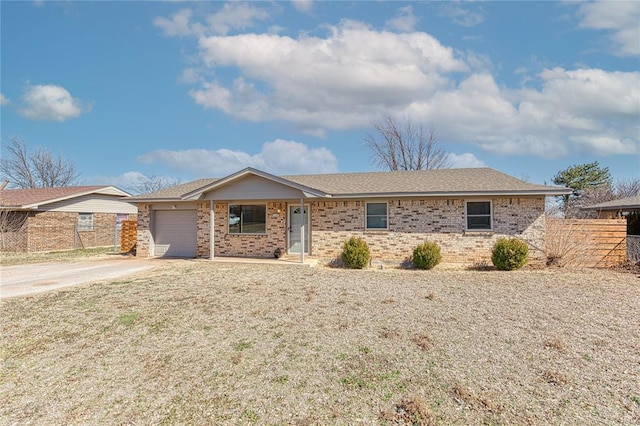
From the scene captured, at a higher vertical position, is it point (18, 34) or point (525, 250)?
point (18, 34)

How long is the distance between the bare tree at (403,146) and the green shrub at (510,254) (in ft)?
55.9

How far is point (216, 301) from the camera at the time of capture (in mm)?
6969

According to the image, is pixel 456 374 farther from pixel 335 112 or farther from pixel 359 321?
pixel 335 112

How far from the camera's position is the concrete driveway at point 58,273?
8.68 meters

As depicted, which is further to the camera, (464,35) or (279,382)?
(464,35)

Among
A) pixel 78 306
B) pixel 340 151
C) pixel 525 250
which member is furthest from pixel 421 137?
pixel 78 306

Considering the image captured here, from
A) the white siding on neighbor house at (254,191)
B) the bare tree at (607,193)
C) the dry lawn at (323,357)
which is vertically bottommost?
the dry lawn at (323,357)

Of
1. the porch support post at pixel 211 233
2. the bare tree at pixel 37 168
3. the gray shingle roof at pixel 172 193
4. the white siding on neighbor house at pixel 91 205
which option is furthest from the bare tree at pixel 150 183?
the porch support post at pixel 211 233

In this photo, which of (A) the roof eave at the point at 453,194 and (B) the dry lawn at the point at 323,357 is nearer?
(B) the dry lawn at the point at 323,357

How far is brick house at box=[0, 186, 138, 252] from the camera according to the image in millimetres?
17547

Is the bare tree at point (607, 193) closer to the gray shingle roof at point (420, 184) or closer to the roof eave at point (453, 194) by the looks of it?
the gray shingle roof at point (420, 184)

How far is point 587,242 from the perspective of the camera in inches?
446

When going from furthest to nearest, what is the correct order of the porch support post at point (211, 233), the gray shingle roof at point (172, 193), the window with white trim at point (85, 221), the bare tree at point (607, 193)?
the bare tree at point (607, 193), the window with white trim at point (85, 221), the gray shingle roof at point (172, 193), the porch support post at point (211, 233)

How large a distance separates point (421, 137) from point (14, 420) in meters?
27.8
